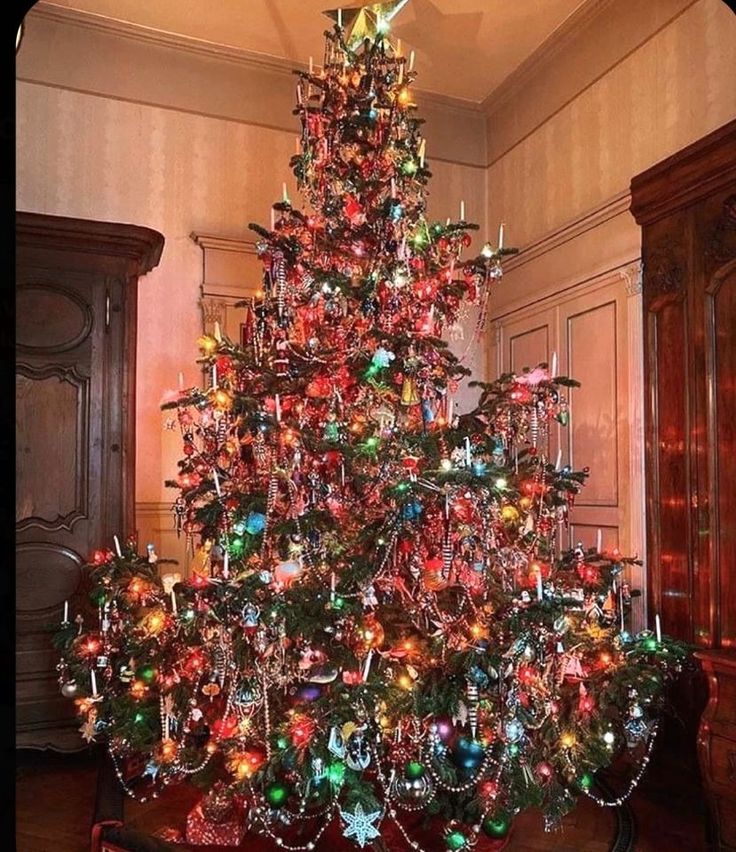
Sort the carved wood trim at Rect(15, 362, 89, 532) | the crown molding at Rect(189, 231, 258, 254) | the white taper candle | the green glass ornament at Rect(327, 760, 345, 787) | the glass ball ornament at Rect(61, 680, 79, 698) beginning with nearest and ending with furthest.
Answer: the green glass ornament at Rect(327, 760, 345, 787), the white taper candle, the glass ball ornament at Rect(61, 680, 79, 698), the carved wood trim at Rect(15, 362, 89, 532), the crown molding at Rect(189, 231, 258, 254)

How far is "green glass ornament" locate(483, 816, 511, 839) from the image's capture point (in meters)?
2.05

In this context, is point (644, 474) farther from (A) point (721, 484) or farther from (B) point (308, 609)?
(B) point (308, 609)

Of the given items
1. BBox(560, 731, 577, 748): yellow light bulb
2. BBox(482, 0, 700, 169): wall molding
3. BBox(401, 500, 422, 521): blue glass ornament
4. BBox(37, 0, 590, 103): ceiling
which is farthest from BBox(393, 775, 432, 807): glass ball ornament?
BBox(37, 0, 590, 103): ceiling

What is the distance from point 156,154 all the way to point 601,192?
2139 mm

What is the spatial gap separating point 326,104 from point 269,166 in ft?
4.51

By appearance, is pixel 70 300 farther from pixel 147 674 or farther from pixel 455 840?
pixel 455 840

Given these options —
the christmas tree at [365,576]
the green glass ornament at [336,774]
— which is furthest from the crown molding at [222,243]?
the green glass ornament at [336,774]

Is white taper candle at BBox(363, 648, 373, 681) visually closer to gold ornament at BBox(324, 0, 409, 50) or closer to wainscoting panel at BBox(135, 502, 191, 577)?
wainscoting panel at BBox(135, 502, 191, 577)

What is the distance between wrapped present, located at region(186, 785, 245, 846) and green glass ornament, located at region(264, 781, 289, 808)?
0.75 ft

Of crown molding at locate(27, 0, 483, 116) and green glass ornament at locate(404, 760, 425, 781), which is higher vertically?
A: crown molding at locate(27, 0, 483, 116)

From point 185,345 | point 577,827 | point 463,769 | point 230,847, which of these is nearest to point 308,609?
point 463,769

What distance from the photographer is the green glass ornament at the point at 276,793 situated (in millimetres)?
1975

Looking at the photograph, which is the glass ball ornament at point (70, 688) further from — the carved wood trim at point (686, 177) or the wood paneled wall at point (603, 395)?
the carved wood trim at point (686, 177)

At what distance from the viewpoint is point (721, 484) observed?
266cm
